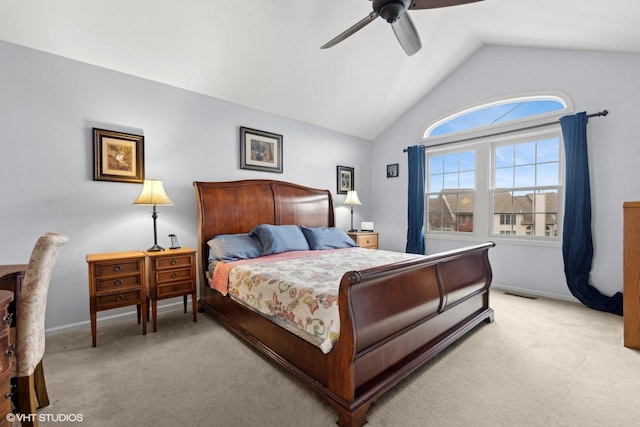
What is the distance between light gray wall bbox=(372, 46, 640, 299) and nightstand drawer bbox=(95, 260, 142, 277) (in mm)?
4328

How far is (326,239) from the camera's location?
3.73 m

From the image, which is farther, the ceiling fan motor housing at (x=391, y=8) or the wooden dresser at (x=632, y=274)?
the wooden dresser at (x=632, y=274)

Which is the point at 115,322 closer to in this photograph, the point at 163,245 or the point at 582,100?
the point at 163,245

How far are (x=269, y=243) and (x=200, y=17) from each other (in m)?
2.33

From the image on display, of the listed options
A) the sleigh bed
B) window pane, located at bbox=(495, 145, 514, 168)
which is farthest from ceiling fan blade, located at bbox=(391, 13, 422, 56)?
window pane, located at bbox=(495, 145, 514, 168)

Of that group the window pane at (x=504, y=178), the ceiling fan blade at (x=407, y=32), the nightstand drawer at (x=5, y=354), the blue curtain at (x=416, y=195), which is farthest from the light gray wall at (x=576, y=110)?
the nightstand drawer at (x=5, y=354)

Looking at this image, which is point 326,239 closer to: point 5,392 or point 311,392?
point 311,392

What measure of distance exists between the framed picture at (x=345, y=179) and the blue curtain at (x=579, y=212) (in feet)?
9.96

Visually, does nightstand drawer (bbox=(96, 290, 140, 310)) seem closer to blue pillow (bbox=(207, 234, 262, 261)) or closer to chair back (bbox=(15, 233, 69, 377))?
blue pillow (bbox=(207, 234, 262, 261))

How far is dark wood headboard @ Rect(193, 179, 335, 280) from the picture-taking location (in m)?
3.36

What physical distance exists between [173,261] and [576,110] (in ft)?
16.3

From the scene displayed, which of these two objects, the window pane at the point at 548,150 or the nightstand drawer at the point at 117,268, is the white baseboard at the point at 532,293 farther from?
the nightstand drawer at the point at 117,268

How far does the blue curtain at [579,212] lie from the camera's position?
339cm

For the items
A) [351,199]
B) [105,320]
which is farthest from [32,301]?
[351,199]
